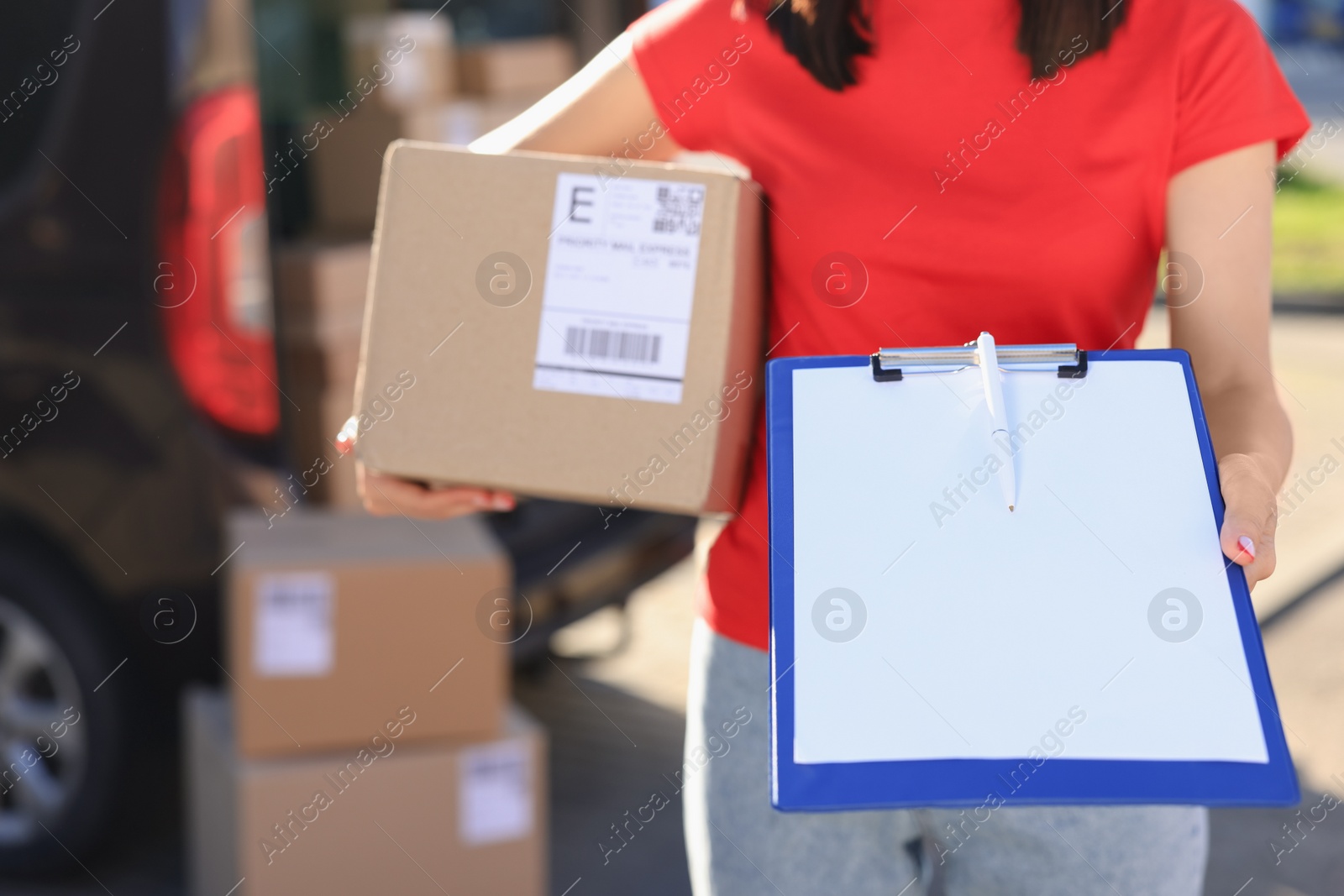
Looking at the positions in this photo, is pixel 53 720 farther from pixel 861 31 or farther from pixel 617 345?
pixel 861 31

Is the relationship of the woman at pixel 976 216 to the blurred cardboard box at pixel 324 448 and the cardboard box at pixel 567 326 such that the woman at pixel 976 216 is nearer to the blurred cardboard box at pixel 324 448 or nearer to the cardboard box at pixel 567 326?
the cardboard box at pixel 567 326

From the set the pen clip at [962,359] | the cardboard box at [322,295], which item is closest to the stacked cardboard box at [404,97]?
the cardboard box at [322,295]

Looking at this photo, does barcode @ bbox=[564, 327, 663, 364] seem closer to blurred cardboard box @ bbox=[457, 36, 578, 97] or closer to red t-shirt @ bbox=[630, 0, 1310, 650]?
red t-shirt @ bbox=[630, 0, 1310, 650]

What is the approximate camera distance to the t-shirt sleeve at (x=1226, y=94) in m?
1.20

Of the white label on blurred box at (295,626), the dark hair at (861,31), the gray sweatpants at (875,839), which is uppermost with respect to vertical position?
the dark hair at (861,31)

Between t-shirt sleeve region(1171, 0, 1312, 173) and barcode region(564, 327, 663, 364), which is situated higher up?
t-shirt sleeve region(1171, 0, 1312, 173)

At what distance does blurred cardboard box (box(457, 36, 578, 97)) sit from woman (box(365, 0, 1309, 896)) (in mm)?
2293

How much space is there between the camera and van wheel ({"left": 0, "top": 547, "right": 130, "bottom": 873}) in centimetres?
276

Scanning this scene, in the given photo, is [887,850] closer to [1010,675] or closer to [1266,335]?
[1010,675]

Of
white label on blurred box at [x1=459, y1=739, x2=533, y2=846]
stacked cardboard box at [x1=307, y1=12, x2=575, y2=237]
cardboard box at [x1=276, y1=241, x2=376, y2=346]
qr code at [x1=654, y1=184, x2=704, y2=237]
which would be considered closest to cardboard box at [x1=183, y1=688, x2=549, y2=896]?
white label on blurred box at [x1=459, y1=739, x2=533, y2=846]

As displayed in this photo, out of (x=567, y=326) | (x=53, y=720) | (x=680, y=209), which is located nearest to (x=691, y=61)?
(x=680, y=209)

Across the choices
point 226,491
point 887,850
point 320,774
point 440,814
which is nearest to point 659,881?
point 440,814

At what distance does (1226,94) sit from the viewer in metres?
1.20

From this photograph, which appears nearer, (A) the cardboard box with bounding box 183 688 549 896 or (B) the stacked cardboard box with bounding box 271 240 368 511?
(A) the cardboard box with bounding box 183 688 549 896
